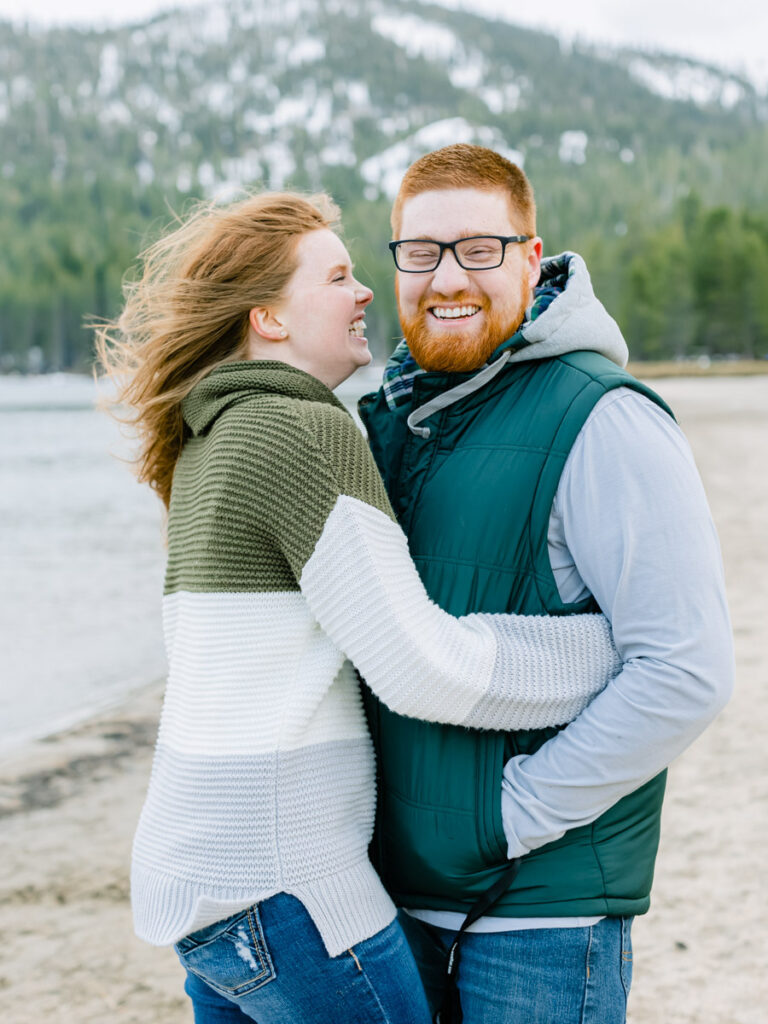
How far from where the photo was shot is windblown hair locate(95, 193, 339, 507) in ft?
7.18

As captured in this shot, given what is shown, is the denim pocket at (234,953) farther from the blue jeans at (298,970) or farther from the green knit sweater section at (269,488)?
the green knit sweater section at (269,488)

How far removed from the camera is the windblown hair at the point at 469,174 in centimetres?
206

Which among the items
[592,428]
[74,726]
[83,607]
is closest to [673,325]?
[83,607]

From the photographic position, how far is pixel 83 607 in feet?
42.6

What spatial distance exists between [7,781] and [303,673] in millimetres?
5341

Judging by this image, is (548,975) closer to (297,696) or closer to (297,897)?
(297,897)

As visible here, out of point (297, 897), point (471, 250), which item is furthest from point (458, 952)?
point (471, 250)

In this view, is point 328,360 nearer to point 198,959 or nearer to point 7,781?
point 198,959

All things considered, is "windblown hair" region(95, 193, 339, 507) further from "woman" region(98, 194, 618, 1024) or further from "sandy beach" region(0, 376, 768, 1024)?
"sandy beach" region(0, 376, 768, 1024)

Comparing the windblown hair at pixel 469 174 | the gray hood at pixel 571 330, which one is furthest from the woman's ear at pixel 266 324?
the gray hood at pixel 571 330

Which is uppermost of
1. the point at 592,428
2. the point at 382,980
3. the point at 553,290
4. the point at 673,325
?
the point at 553,290

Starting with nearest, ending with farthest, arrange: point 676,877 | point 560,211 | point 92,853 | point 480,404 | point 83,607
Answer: point 480,404, point 676,877, point 92,853, point 83,607, point 560,211

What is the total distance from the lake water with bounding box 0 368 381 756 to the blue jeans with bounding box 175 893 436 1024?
0.98 metres

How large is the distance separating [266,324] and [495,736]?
3.23 ft
